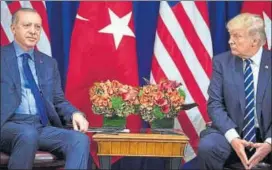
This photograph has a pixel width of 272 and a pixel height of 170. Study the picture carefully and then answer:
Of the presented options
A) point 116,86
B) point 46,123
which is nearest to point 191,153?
point 116,86

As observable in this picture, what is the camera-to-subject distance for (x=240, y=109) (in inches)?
172

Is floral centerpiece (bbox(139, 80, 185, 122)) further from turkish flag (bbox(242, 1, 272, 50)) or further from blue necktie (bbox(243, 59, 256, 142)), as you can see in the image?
turkish flag (bbox(242, 1, 272, 50))

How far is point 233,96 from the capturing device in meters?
4.38

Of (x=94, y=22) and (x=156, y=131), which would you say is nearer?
(x=156, y=131)

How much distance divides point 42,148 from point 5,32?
4.75ft

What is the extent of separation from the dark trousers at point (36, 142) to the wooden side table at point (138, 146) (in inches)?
9.7

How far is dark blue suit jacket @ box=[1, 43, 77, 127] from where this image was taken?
14.1 feet

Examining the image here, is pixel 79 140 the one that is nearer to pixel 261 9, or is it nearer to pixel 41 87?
pixel 41 87

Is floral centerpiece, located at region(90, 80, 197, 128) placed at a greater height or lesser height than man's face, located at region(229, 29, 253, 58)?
lesser

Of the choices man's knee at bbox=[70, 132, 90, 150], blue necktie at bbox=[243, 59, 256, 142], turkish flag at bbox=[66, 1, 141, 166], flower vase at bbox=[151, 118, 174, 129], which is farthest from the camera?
turkish flag at bbox=[66, 1, 141, 166]

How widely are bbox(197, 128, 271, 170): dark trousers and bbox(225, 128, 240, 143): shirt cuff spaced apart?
39mm

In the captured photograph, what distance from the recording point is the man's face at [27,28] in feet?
14.6

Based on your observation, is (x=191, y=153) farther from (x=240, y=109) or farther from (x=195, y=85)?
(x=240, y=109)

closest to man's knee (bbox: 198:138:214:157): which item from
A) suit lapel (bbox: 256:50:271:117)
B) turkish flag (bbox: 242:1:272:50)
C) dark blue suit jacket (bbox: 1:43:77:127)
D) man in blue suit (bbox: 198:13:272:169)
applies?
man in blue suit (bbox: 198:13:272:169)
